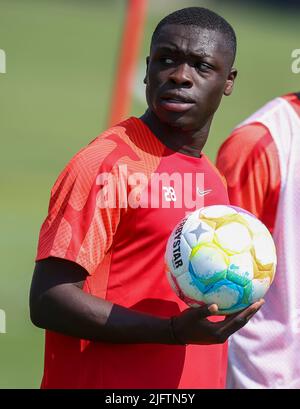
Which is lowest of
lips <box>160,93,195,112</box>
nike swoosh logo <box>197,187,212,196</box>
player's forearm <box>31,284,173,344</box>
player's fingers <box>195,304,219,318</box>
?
player's forearm <box>31,284,173,344</box>

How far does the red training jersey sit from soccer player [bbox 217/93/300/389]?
0.68 meters

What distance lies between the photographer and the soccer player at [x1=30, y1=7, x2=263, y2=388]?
13.0 feet

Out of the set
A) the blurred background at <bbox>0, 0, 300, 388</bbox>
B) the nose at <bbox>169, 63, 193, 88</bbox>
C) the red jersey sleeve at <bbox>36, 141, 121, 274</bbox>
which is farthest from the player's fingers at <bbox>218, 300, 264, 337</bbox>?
the blurred background at <bbox>0, 0, 300, 388</bbox>

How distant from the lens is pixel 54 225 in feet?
13.1

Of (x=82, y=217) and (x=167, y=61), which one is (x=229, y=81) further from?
(x=82, y=217)

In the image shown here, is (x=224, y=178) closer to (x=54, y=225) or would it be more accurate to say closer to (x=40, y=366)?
(x=54, y=225)

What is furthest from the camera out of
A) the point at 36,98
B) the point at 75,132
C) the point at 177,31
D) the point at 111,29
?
the point at 111,29

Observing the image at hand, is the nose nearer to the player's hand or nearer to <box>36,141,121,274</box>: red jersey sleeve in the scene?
<box>36,141,121,274</box>: red jersey sleeve

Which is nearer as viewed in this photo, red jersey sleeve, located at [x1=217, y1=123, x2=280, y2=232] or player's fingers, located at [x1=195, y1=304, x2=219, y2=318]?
player's fingers, located at [x1=195, y1=304, x2=219, y2=318]

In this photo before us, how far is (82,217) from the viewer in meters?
3.97

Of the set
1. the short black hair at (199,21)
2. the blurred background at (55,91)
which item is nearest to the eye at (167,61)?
the short black hair at (199,21)

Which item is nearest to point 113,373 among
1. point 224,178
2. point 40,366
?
point 224,178

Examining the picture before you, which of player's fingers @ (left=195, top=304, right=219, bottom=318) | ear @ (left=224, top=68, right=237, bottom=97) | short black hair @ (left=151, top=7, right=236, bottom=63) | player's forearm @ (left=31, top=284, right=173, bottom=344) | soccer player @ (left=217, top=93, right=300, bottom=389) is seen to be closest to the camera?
player's fingers @ (left=195, top=304, right=219, bottom=318)
